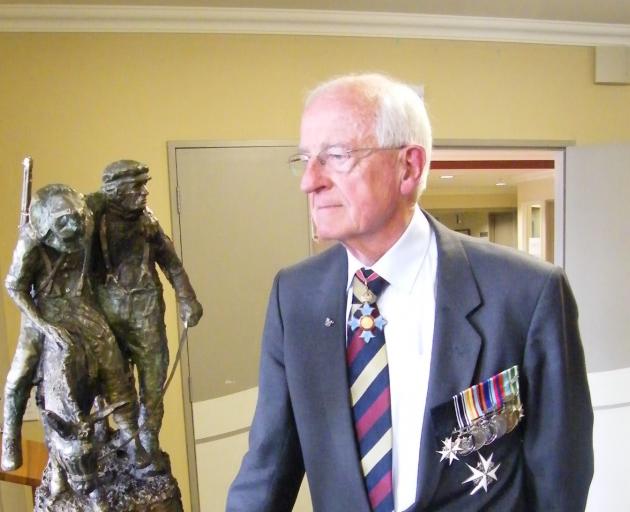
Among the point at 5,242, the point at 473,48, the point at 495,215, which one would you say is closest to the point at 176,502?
the point at 5,242

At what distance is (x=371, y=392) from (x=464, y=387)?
170 mm

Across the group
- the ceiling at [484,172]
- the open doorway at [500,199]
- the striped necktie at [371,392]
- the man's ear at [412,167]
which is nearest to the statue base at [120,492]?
the striped necktie at [371,392]

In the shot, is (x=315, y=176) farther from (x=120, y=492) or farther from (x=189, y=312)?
(x=120, y=492)

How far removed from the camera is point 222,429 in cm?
271

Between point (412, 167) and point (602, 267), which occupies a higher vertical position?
point (412, 167)

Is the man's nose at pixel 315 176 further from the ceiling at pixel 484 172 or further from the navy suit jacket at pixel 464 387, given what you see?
the ceiling at pixel 484 172

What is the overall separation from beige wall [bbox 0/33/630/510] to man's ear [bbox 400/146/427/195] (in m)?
1.78

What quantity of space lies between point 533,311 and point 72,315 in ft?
3.19

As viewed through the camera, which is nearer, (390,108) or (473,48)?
(390,108)

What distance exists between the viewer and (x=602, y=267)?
2.99 m

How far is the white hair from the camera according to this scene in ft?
3.01

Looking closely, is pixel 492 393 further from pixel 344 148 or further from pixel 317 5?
pixel 317 5

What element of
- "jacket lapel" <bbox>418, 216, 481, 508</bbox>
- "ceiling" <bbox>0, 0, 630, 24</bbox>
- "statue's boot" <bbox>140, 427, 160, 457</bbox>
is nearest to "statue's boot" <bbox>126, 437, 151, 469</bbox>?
"statue's boot" <bbox>140, 427, 160, 457</bbox>

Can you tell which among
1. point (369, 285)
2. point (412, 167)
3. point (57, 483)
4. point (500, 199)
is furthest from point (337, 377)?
point (500, 199)
